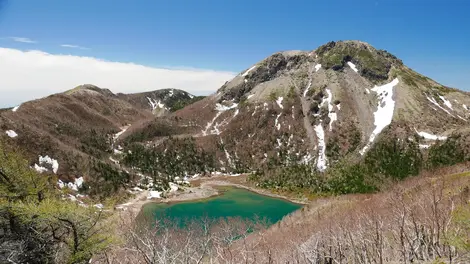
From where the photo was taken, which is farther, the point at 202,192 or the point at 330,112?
the point at 330,112

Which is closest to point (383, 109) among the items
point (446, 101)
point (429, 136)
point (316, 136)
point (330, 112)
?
point (330, 112)

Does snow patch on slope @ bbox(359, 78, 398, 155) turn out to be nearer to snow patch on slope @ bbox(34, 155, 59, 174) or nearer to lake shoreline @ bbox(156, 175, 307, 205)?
lake shoreline @ bbox(156, 175, 307, 205)

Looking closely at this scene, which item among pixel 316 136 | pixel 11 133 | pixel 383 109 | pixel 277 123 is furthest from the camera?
pixel 277 123

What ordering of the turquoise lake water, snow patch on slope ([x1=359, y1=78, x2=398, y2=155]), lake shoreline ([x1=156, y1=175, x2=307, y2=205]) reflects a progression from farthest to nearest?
snow patch on slope ([x1=359, y1=78, x2=398, y2=155]) < lake shoreline ([x1=156, y1=175, x2=307, y2=205]) < the turquoise lake water

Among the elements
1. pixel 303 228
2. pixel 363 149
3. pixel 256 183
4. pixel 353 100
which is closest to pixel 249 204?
pixel 256 183

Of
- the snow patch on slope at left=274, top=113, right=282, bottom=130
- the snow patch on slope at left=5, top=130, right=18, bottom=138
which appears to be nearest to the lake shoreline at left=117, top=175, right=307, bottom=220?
the snow patch on slope at left=274, top=113, right=282, bottom=130

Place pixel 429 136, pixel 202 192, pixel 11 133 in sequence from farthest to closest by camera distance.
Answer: pixel 429 136, pixel 202 192, pixel 11 133

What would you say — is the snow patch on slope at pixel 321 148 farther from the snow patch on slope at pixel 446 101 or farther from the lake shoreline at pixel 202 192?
the snow patch on slope at pixel 446 101

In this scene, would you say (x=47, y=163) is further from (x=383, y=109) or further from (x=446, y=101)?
(x=446, y=101)

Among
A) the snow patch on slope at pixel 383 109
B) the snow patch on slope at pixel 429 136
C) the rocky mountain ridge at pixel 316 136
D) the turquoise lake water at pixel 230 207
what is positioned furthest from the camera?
the snow patch on slope at pixel 383 109

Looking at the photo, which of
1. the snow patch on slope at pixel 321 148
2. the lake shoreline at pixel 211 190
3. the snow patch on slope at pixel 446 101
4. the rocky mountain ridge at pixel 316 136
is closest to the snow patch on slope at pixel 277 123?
the rocky mountain ridge at pixel 316 136
